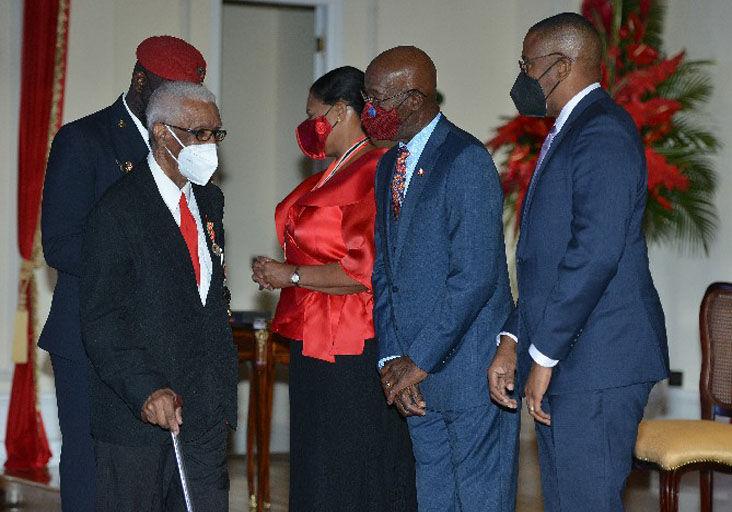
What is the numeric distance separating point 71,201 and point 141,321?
0.65 metres

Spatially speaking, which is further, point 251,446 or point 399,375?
point 251,446

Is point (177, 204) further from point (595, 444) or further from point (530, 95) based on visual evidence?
point (595, 444)

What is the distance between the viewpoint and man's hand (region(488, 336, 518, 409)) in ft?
9.82

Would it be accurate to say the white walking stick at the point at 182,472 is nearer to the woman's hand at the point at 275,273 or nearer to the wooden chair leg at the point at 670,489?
the woman's hand at the point at 275,273

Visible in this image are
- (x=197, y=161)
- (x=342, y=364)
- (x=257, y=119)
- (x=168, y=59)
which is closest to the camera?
(x=197, y=161)

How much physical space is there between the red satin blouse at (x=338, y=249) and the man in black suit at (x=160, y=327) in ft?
2.01

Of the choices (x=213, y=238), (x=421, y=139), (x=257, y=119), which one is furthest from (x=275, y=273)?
(x=257, y=119)

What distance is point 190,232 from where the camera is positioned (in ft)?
9.70

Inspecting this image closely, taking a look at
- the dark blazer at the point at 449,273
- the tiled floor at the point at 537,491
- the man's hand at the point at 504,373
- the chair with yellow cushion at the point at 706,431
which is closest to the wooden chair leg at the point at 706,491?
the chair with yellow cushion at the point at 706,431

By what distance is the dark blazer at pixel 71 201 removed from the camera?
10.8 ft

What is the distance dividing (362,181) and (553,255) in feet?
2.95

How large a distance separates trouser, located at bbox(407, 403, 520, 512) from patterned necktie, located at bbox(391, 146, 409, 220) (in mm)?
575

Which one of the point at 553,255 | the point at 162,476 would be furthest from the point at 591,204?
the point at 162,476

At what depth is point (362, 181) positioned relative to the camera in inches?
140
